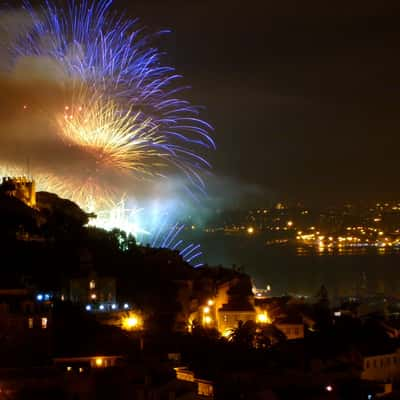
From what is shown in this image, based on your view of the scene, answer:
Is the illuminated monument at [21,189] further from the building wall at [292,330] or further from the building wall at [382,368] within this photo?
the building wall at [382,368]

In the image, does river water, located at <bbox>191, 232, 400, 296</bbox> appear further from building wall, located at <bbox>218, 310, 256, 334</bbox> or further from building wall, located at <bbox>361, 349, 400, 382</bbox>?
building wall, located at <bbox>361, 349, 400, 382</bbox>

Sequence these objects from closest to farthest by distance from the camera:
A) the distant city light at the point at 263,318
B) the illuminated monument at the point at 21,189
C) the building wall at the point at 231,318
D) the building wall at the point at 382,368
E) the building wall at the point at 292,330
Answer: the building wall at the point at 382,368 → the building wall at the point at 292,330 → the building wall at the point at 231,318 → the distant city light at the point at 263,318 → the illuminated monument at the point at 21,189

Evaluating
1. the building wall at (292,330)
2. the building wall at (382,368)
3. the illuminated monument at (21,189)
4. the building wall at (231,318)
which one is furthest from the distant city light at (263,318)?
the illuminated monument at (21,189)

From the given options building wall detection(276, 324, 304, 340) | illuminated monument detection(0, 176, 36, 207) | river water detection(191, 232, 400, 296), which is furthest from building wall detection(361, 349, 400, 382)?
river water detection(191, 232, 400, 296)

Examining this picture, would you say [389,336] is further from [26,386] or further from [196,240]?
[196,240]

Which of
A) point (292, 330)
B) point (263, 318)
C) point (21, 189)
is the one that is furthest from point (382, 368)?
point (21, 189)

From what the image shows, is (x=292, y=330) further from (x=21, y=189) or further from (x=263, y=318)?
(x=21, y=189)
